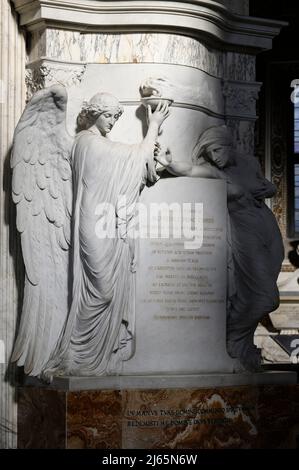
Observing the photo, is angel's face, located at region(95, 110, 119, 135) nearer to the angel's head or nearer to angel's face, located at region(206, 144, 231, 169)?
the angel's head

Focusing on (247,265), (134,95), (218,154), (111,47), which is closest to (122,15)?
(111,47)

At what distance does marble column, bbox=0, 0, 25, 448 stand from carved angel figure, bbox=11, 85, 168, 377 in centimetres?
27

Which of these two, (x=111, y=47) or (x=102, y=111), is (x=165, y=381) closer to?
(x=102, y=111)

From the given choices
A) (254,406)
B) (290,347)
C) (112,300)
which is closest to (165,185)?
(112,300)

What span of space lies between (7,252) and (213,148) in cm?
186

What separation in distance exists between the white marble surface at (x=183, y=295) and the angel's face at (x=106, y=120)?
61 centimetres

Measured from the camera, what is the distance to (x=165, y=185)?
10.4 meters

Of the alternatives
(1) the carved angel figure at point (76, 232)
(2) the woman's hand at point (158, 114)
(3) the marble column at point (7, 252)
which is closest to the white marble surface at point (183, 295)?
(1) the carved angel figure at point (76, 232)

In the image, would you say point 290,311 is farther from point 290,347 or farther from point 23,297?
point 23,297

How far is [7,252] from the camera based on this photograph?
1052 centimetres

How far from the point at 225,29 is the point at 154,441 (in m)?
3.50

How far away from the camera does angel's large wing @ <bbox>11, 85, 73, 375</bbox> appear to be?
10.2 metres

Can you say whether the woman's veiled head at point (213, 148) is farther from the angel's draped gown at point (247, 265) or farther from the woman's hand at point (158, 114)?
the woman's hand at point (158, 114)
